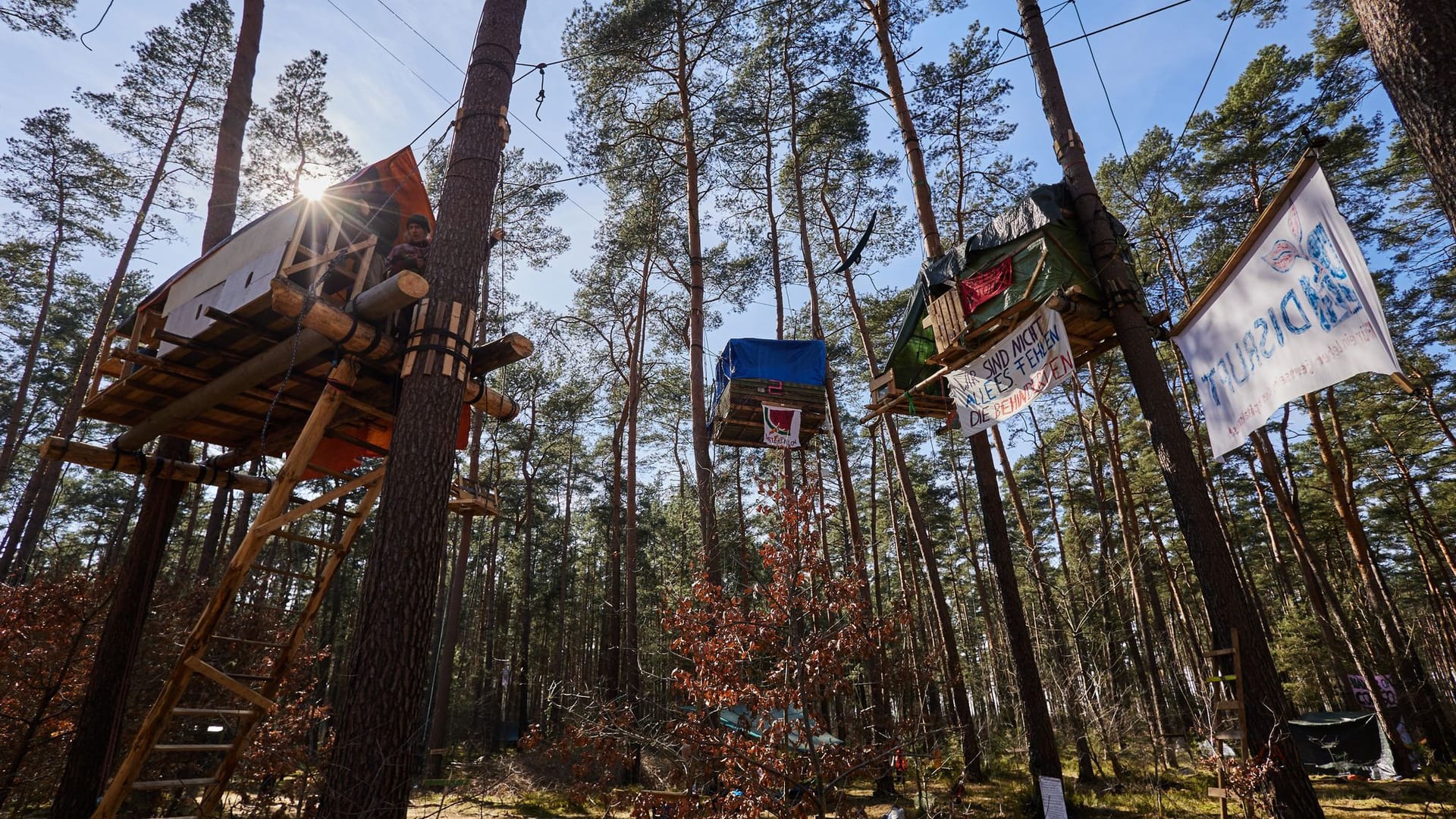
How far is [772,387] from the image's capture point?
10031 mm

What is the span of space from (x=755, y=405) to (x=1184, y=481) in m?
5.85

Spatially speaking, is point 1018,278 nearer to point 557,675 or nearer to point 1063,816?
point 1063,816

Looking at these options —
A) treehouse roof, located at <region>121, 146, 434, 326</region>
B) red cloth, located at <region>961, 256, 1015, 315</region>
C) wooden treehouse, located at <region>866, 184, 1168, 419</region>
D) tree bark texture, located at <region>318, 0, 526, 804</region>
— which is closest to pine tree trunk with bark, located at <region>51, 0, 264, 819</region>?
treehouse roof, located at <region>121, 146, 434, 326</region>

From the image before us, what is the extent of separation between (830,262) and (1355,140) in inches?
436

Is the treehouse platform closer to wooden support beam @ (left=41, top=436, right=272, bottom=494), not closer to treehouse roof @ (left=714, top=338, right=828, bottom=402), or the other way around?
wooden support beam @ (left=41, top=436, right=272, bottom=494)

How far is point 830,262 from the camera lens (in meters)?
17.5

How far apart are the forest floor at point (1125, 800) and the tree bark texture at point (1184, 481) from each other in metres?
4.93

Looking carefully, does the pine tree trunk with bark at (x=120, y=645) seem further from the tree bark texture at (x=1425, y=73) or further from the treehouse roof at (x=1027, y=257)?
the tree bark texture at (x=1425, y=73)

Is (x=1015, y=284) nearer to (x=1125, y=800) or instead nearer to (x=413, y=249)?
(x=413, y=249)

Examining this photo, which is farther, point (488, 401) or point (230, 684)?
point (488, 401)

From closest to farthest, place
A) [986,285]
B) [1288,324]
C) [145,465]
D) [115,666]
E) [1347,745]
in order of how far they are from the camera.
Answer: [1288,324] < [115,666] < [145,465] < [986,285] < [1347,745]

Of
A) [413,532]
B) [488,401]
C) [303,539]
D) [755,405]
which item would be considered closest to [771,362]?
[755,405]

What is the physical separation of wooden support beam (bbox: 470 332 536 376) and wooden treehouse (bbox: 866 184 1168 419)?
4.55 metres

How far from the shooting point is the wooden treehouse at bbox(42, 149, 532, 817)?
4.43 meters
